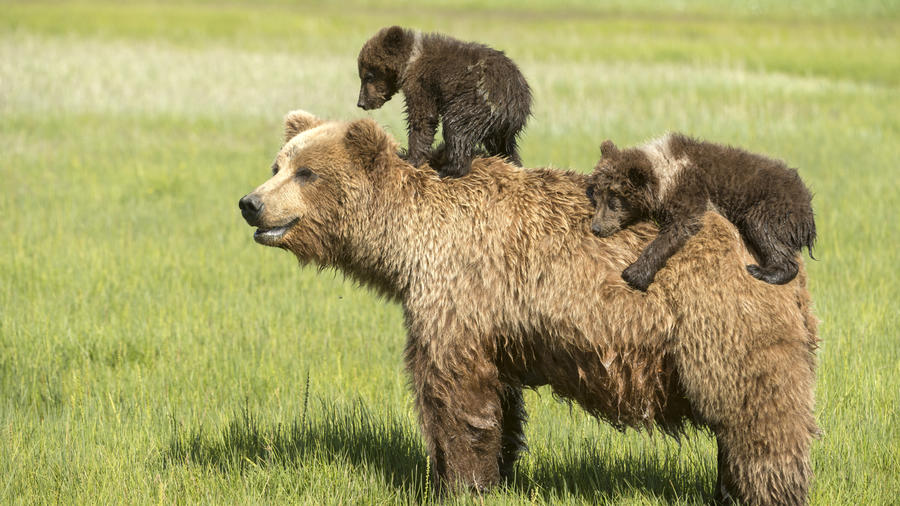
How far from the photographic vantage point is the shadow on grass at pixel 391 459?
17.5 feet

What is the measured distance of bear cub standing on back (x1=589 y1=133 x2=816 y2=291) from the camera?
172 inches

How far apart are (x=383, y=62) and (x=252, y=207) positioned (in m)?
1.44

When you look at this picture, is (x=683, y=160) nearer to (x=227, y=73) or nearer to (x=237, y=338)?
(x=237, y=338)

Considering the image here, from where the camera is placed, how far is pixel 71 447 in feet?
18.9

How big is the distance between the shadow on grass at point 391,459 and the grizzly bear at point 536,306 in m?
0.44

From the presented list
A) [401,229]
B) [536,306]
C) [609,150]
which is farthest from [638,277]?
[401,229]

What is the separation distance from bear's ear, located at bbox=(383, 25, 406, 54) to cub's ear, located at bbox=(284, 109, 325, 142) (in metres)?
0.64

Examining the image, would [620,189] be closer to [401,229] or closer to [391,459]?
[401,229]

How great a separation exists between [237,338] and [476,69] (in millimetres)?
3682

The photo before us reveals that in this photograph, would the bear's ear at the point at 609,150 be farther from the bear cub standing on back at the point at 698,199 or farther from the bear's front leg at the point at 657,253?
the bear's front leg at the point at 657,253

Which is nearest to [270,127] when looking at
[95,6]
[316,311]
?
[316,311]

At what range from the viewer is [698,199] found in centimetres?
446

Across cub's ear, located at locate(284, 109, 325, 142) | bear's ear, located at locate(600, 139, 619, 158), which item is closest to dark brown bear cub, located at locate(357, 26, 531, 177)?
cub's ear, located at locate(284, 109, 325, 142)

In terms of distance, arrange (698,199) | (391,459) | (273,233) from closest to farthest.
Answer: (698,199), (273,233), (391,459)
